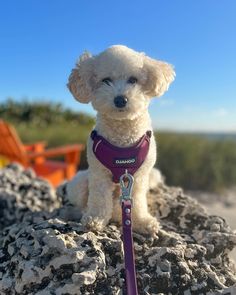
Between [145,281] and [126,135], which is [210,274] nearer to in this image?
[145,281]

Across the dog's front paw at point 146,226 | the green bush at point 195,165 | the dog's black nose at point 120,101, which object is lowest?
the dog's front paw at point 146,226

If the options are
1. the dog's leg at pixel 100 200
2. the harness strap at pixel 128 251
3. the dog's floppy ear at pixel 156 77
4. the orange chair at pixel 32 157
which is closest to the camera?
the harness strap at pixel 128 251

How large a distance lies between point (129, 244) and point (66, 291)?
403mm

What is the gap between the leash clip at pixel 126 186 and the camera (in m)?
2.71

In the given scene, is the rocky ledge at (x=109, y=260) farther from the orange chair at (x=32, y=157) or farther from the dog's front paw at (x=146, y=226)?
the orange chair at (x=32, y=157)

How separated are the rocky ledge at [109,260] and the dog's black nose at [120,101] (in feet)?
2.43

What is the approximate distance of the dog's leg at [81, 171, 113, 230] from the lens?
284cm

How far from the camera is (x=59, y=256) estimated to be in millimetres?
2543

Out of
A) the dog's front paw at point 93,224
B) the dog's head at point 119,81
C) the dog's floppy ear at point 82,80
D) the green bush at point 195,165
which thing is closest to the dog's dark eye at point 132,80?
the dog's head at point 119,81

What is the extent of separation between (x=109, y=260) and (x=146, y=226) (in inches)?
14.2

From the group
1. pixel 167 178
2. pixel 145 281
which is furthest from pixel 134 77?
pixel 167 178

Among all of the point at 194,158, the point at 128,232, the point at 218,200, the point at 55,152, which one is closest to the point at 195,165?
the point at 194,158

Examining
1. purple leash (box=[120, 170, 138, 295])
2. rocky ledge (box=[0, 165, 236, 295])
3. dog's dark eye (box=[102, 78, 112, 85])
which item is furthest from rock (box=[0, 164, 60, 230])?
dog's dark eye (box=[102, 78, 112, 85])

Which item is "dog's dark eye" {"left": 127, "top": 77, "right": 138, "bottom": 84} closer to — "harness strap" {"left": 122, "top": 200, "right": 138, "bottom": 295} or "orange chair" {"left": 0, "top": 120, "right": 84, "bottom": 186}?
"harness strap" {"left": 122, "top": 200, "right": 138, "bottom": 295}
